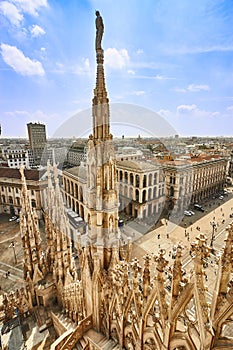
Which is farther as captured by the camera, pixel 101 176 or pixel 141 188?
pixel 141 188

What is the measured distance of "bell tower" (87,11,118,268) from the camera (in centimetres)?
575

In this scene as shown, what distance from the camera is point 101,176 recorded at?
6262 mm

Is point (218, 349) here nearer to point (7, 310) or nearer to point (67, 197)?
point (7, 310)

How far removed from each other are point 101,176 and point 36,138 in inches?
3794

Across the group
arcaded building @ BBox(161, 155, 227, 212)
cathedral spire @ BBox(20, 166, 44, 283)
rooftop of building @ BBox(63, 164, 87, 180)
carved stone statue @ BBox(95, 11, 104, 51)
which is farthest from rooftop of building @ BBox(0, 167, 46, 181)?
carved stone statue @ BBox(95, 11, 104, 51)

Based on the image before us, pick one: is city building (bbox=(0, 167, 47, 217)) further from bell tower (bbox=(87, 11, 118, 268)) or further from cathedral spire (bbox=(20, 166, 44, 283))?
bell tower (bbox=(87, 11, 118, 268))

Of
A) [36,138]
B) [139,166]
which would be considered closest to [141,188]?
[139,166]

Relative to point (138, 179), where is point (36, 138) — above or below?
above

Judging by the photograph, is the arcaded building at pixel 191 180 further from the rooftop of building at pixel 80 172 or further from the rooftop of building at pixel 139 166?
the rooftop of building at pixel 80 172

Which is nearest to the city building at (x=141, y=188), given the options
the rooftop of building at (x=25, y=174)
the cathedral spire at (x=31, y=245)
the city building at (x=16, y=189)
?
the city building at (x=16, y=189)

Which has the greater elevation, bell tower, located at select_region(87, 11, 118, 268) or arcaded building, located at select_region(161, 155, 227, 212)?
bell tower, located at select_region(87, 11, 118, 268)

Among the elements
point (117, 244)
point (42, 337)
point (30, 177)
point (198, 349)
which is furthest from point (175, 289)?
point (30, 177)

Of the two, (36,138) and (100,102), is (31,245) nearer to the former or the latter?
(100,102)

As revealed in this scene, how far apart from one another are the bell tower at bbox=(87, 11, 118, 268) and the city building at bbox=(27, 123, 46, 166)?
3354 inches
